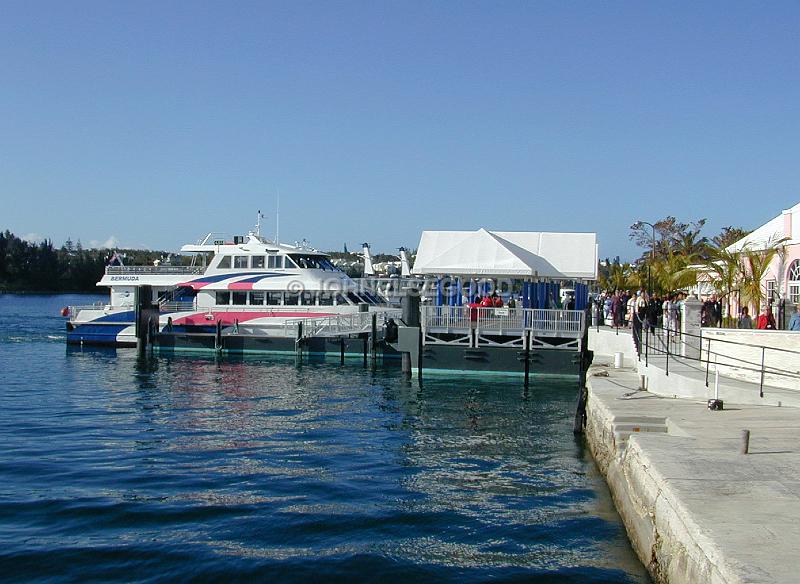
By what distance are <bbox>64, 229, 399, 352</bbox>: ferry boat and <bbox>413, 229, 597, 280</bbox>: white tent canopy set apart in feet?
24.1

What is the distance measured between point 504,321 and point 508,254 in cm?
230

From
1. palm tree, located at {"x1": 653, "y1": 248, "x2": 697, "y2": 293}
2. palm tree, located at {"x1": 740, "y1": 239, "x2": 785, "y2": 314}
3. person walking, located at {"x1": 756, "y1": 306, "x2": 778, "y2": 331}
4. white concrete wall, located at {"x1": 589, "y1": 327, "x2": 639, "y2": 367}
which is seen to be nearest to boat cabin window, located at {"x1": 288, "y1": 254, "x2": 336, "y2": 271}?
white concrete wall, located at {"x1": 589, "y1": 327, "x2": 639, "y2": 367}

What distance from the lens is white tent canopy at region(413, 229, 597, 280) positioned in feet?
92.6

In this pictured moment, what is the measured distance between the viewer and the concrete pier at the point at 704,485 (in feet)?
24.4

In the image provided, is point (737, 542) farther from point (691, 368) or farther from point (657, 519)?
point (691, 368)

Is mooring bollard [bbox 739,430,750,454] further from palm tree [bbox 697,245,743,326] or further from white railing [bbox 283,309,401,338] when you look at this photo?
white railing [bbox 283,309,401,338]

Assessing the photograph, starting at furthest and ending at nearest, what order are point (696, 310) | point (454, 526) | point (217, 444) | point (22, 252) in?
point (22, 252)
point (696, 310)
point (217, 444)
point (454, 526)

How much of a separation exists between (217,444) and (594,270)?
1667cm

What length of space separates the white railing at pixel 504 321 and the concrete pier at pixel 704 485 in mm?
11387

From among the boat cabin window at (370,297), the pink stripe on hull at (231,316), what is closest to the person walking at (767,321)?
the pink stripe on hull at (231,316)

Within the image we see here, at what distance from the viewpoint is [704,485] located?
951 centimetres

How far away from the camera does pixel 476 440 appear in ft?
62.0

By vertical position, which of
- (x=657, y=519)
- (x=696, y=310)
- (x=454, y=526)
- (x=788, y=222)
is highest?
(x=788, y=222)

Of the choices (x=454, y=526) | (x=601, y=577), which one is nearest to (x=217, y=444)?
(x=454, y=526)
